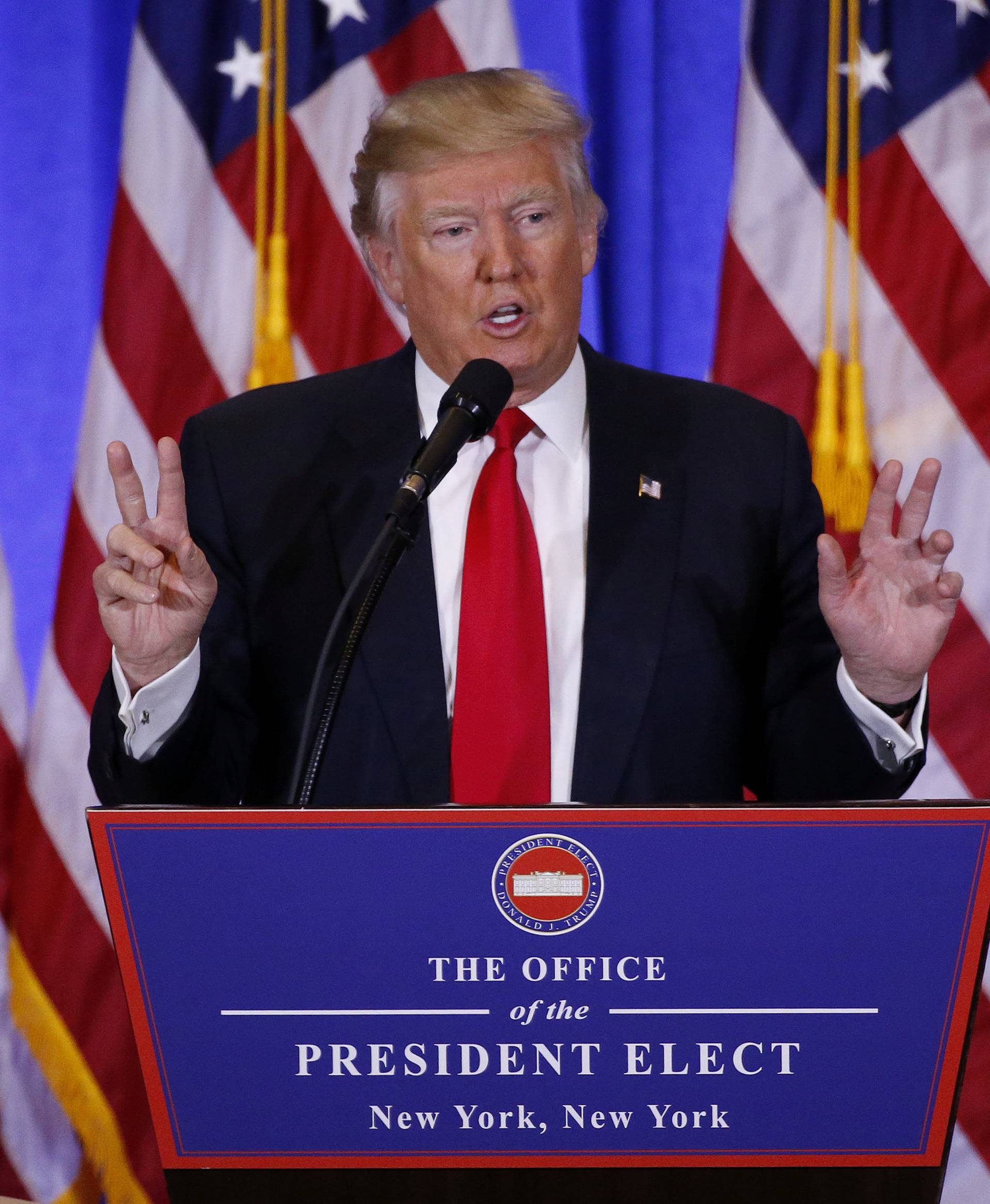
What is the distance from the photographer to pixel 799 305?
246cm

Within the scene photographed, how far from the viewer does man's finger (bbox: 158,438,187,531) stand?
1.24m

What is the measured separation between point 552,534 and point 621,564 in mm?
105

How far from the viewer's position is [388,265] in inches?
72.5

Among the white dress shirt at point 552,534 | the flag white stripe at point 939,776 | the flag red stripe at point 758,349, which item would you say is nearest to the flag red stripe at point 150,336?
the white dress shirt at point 552,534

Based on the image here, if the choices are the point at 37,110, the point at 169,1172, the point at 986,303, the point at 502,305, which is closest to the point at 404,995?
the point at 169,1172

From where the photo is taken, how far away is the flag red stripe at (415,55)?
2.47m

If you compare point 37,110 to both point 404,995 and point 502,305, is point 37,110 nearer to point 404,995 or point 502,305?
point 502,305

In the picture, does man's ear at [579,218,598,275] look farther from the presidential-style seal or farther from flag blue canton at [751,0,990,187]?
the presidential-style seal

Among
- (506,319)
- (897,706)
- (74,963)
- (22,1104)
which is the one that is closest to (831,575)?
(897,706)

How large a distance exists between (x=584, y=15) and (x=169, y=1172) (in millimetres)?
2177

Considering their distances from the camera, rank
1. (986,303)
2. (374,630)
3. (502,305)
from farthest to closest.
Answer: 1. (986,303)
2. (502,305)
3. (374,630)

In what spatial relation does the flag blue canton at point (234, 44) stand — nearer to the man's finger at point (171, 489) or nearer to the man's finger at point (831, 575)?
the man's finger at point (171, 489)

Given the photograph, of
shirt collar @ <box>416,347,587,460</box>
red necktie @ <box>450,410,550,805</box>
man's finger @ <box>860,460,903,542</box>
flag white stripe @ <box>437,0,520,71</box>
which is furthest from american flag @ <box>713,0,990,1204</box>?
man's finger @ <box>860,460,903,542</box>

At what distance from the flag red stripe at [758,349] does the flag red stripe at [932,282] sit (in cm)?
20
